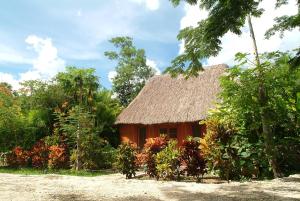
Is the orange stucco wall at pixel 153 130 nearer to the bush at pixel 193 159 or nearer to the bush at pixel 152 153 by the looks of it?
the bush at pixel 152 153

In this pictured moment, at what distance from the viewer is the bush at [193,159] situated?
1104 centimetres

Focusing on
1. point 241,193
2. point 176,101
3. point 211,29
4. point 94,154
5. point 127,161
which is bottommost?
point 241,193

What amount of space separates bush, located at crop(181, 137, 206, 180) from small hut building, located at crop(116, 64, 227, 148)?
595 cm

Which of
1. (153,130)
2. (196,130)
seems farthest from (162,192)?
(153,130)

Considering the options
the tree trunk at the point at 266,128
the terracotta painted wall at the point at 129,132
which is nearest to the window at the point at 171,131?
the terracotta painted wall at the point at 129,132

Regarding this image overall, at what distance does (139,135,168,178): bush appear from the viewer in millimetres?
11969

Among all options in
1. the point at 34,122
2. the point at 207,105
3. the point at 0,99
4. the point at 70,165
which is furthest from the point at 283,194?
the point at 0,99

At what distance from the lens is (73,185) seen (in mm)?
10102

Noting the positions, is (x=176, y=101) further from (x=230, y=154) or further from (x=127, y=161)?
(x=230, y=154)

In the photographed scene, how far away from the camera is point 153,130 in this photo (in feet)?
66.1

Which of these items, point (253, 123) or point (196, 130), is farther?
point (196, 130)

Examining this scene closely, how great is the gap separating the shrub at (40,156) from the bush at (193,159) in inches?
321

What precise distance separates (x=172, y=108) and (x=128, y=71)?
15.5 meters

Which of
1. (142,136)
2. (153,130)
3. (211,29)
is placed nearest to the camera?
(211,29)
